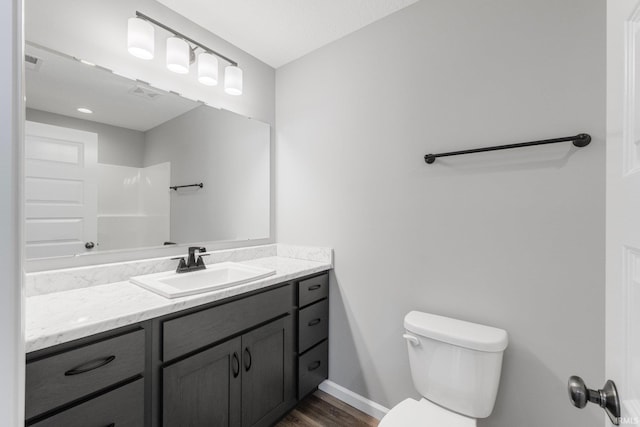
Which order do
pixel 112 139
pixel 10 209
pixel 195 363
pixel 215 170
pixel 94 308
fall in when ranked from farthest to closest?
pixel 215 170 → pixel 112 139 → pixel 195 363 → pixel 94 308 → pixel 10 209

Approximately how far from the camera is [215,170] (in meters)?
1.94

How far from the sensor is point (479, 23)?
1.39 metres

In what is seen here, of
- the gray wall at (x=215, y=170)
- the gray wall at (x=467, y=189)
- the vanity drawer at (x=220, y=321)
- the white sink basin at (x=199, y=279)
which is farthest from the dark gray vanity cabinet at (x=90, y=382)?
the gray wall at (x=467, y=189)

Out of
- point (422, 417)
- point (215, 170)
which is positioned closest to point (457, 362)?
point (422, 417)

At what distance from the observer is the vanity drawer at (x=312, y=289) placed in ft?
5.71

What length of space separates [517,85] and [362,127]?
0.81 metres

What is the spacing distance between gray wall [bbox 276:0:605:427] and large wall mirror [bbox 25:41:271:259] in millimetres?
595

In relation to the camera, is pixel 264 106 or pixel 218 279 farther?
pixel 264 106

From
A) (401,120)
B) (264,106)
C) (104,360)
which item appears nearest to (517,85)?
(401,120)

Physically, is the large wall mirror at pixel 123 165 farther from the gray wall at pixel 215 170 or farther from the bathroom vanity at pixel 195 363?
the bathroom vanity at pixel 195 363
